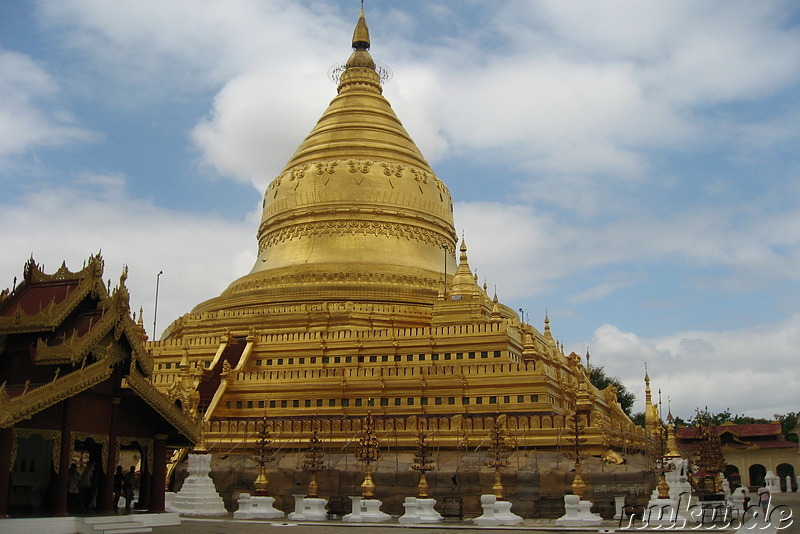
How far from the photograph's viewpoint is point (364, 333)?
33.3 meters

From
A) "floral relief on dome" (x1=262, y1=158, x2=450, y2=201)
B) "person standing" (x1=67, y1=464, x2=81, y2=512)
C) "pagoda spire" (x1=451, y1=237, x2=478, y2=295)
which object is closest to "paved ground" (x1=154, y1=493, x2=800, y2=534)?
"person standing" (x1=67, y1=464, x2=81, y2=512)

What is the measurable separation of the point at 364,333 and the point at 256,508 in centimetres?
984

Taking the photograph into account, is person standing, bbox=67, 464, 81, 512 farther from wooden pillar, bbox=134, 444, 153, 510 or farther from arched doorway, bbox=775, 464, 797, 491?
arched doorway, bbox=775, 464, 797, 491

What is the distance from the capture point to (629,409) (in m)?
64.6

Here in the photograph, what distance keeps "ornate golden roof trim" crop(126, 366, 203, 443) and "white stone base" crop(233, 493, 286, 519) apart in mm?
5019

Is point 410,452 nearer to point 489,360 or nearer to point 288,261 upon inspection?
point 489,360

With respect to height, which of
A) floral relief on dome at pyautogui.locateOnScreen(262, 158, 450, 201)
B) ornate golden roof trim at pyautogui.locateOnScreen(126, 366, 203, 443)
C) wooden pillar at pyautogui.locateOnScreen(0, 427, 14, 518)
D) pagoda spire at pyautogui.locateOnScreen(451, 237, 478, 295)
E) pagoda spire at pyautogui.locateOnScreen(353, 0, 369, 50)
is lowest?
wooden pillar at pyautogui.locateOnScreen(0, 427, 14, 518)

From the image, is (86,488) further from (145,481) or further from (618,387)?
(618,387)

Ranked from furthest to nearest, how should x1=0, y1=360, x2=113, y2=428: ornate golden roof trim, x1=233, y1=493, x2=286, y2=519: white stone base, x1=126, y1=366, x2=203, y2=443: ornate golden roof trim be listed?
1. x1=233, y1=493, x2=286, y2=519: white stone base
2. x1=126, y1=366, x2=203, y2=443: ornate golden roof trim
3. x1=0, y1=360, x2=113, y2=428: ornate golden roof trim

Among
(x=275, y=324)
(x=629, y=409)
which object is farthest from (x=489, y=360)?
(x=629, y=409)

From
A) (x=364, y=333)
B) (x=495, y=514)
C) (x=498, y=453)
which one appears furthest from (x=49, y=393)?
(x=364, y=333)

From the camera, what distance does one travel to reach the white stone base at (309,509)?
79.6ft

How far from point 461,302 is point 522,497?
9952mm

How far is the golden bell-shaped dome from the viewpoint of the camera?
37.8m
